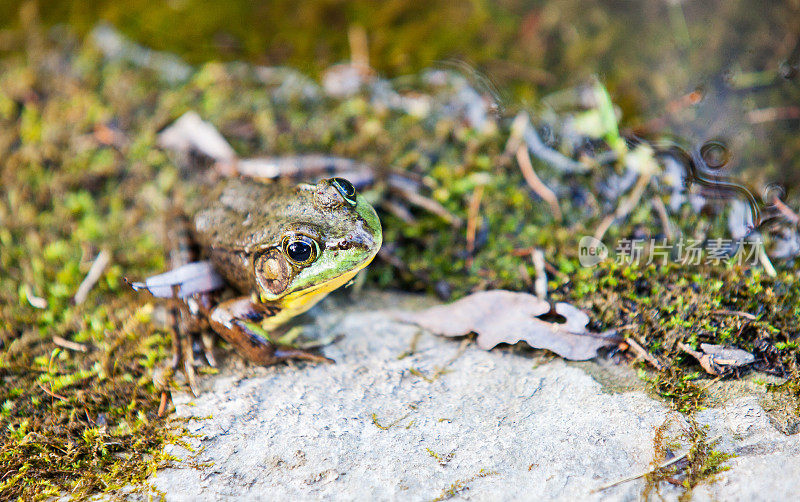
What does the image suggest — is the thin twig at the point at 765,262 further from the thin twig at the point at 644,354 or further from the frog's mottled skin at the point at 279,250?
the frog's mottled skin at the point at 279,250

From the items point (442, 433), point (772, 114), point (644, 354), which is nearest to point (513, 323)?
point (644, 354)

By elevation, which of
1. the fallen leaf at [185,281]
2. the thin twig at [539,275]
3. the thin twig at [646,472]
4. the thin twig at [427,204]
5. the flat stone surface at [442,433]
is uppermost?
the thin twig at [427,204]

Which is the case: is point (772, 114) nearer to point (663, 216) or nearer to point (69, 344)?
point (663, 216)

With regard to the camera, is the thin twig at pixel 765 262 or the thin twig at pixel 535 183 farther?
the thin twig at pixel 535 183

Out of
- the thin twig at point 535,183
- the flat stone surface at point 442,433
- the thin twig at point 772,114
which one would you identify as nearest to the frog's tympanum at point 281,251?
the flat stone surface at point 442,433

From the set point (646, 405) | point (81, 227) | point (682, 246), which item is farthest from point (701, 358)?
point (81, 227)

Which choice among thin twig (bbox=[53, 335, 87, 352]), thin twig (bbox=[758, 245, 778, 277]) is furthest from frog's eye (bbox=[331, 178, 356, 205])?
thin twig (bbox=[758, 245, 778, 277])

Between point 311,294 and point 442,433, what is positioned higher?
point 311,294
